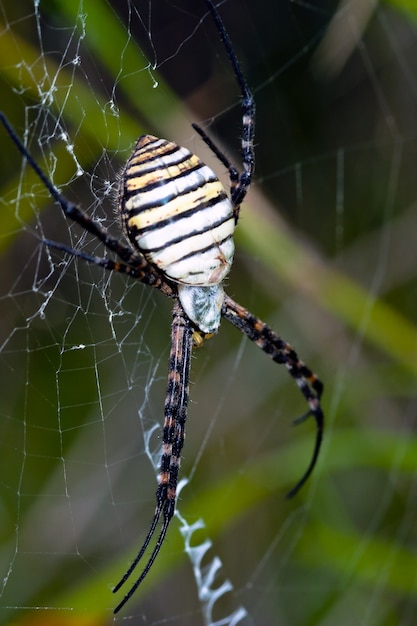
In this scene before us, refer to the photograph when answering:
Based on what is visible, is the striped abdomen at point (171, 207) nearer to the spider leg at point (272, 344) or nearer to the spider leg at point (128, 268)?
the spider leg at point (128, 268)

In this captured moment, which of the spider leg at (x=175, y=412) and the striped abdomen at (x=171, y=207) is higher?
the striped abdomen at (x=171, y=207)

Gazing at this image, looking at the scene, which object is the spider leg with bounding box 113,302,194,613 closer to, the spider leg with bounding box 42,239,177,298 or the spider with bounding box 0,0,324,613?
the spider with bounding box 0,0,324,613

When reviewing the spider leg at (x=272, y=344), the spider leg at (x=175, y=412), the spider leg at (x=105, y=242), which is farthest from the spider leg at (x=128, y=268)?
the spider leg at (x=272, y=344)

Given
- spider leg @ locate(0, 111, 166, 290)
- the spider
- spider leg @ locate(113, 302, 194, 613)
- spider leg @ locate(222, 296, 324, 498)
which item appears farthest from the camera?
spider leg @ locate(222, 296, 324, 498)

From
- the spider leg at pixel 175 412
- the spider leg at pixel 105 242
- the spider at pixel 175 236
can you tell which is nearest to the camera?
the spider leg at pixel 105 242

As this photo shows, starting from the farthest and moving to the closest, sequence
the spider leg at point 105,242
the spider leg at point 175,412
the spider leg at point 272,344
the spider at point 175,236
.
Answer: the spider leg at point 272,344 < the spider leg at point 175,412 < the spider at point 175,236 < the spider leg at point 105,242

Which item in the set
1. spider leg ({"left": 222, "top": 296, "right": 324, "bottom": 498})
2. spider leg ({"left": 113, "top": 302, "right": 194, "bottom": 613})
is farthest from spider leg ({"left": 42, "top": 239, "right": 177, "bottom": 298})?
spider leg ({"left": 222, "top": 296, "right": 324, "bottom": 498})

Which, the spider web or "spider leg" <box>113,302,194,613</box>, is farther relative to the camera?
the spider web
